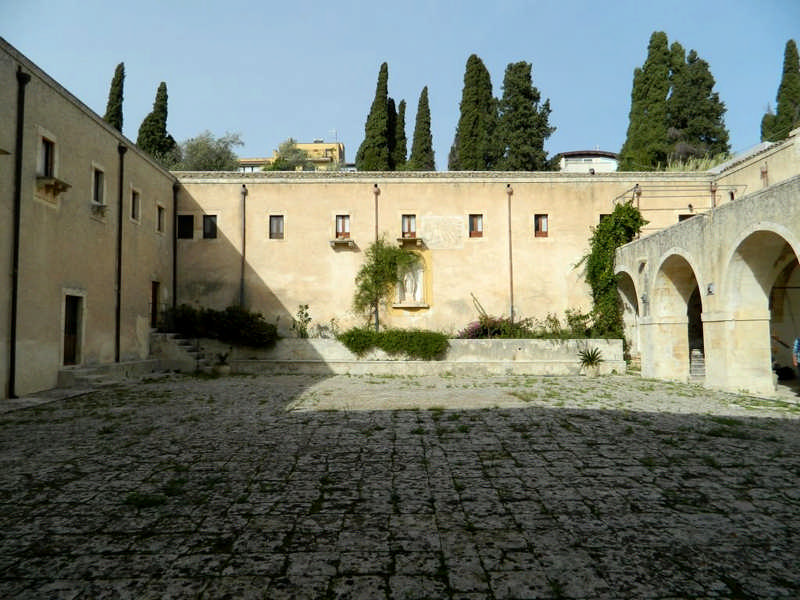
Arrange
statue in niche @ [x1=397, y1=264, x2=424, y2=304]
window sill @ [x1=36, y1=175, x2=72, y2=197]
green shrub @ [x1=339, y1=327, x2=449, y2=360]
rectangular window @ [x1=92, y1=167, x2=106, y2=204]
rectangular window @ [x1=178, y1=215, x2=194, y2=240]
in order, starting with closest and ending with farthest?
window sill @ [x1=36, y1=175, x2=72, y2=197] → rectangular window @ [x1=92, y1=167, x2=106, y2=204] → green shrub @ [x1=339, y1=327, x2=449, y2=360] → statue in niche @ [x1=397, y1=264, x2=424, y2=304] → rectangular window @ [x1=178, y1=215, x2=194, y2=240]

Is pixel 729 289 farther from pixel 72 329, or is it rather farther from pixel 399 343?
pixel 72 329

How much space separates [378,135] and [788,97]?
29152 millimetres

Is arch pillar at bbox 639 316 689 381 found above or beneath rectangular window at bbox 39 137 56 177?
beneath

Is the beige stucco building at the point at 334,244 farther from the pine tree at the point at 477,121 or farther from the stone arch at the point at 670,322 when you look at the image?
the pine tree at the point at 477,121

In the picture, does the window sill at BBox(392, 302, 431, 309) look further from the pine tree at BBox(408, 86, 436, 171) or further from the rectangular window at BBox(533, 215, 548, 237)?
the pine tree at BBox(408, 86, 436, 171)

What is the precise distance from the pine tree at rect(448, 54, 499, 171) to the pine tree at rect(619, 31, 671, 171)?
8.76m

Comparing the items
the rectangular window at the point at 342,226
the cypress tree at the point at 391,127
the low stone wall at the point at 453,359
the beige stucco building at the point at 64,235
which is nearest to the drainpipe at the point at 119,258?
the beige stucco building at the point at 64,235

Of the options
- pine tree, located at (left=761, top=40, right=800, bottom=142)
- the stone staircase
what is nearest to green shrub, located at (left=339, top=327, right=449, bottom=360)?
the stone staircase

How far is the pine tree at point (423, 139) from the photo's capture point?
33844mm

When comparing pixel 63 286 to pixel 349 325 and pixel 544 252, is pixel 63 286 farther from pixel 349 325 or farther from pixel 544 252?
pixel 544 252

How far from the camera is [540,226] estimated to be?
63.7 ft

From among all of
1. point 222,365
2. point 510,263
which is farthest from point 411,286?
point 222,365

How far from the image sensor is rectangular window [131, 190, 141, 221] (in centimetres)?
1581

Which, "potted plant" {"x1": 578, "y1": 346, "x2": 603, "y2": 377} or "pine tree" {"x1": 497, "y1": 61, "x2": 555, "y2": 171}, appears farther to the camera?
"pine tree" {"x1": 497, "y1": 61, "x2": 555, "y2": 171}
